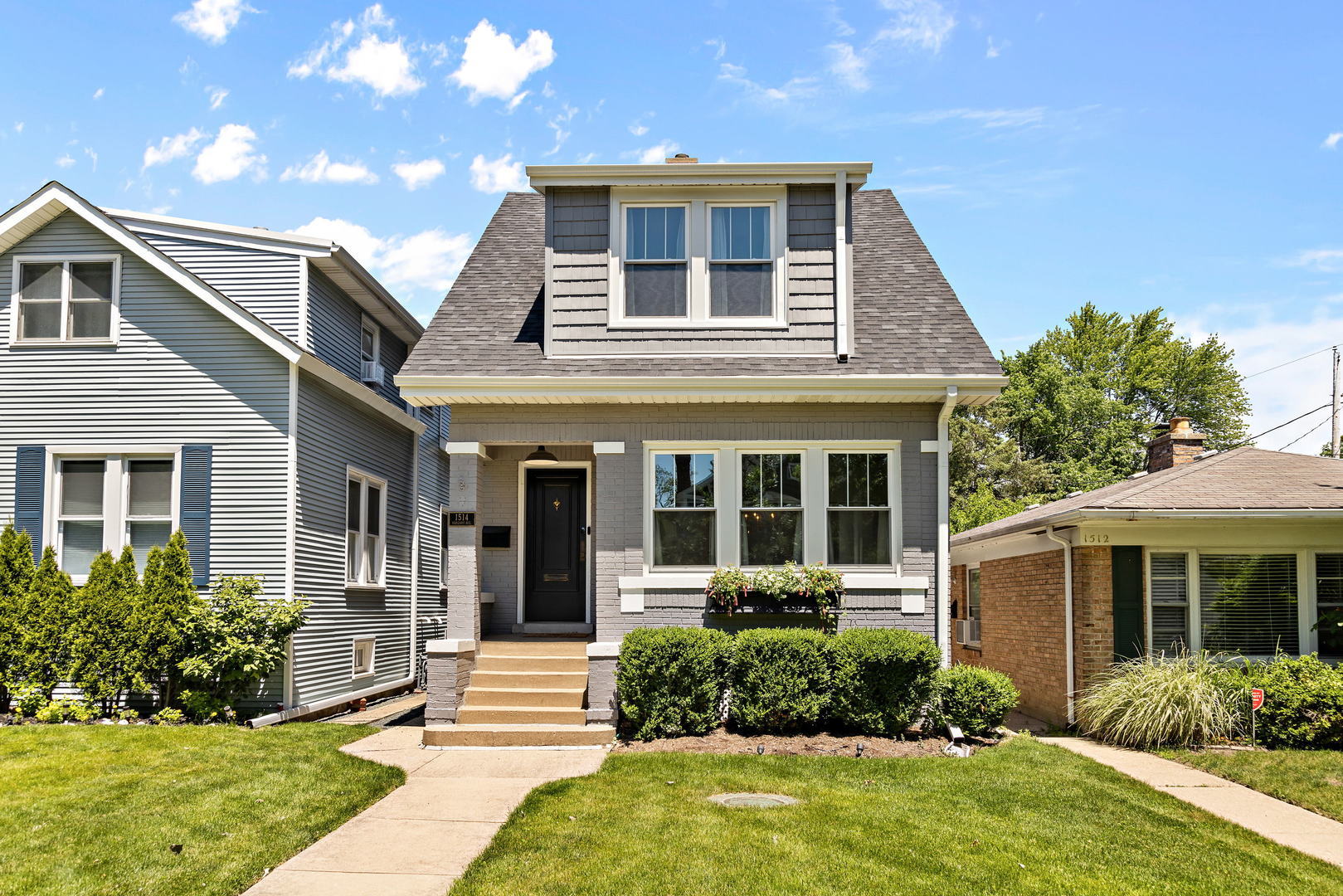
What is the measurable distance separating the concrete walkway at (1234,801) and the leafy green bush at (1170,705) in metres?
0.30

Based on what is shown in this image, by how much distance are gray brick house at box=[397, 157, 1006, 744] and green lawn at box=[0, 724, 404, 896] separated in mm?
2329

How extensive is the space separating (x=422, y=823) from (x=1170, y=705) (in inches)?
307

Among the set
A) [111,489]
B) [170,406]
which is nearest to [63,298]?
[170,406]

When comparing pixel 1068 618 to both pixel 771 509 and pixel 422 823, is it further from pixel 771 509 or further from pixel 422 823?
pixel 422 823

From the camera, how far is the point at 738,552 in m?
11.2

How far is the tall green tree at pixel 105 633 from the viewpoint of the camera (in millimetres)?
10617

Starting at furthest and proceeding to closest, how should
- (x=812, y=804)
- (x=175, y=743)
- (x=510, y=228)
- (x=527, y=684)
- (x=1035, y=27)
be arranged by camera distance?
(x=510, y=228) < (x=1035, y=27) < (x=527, y=684) < (x=175, y=743) < (x=812, y=804)

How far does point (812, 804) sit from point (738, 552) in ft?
13.7

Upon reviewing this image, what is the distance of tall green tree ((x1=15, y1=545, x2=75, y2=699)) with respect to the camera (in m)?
10.7

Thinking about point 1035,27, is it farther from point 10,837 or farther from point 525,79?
point 10,837

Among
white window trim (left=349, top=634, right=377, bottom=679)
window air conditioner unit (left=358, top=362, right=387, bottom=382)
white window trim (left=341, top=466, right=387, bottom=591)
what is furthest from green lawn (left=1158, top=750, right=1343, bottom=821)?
window air conditioner unit (left=358, top=362, right=387, bottom=382)

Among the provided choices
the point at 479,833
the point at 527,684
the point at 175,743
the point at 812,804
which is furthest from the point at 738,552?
the point at 175,743

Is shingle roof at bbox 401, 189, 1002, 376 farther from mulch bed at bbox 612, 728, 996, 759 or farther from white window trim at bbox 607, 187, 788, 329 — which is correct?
mulch bed at bbox 612, 728, 996, 759

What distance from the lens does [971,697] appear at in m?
9.96
